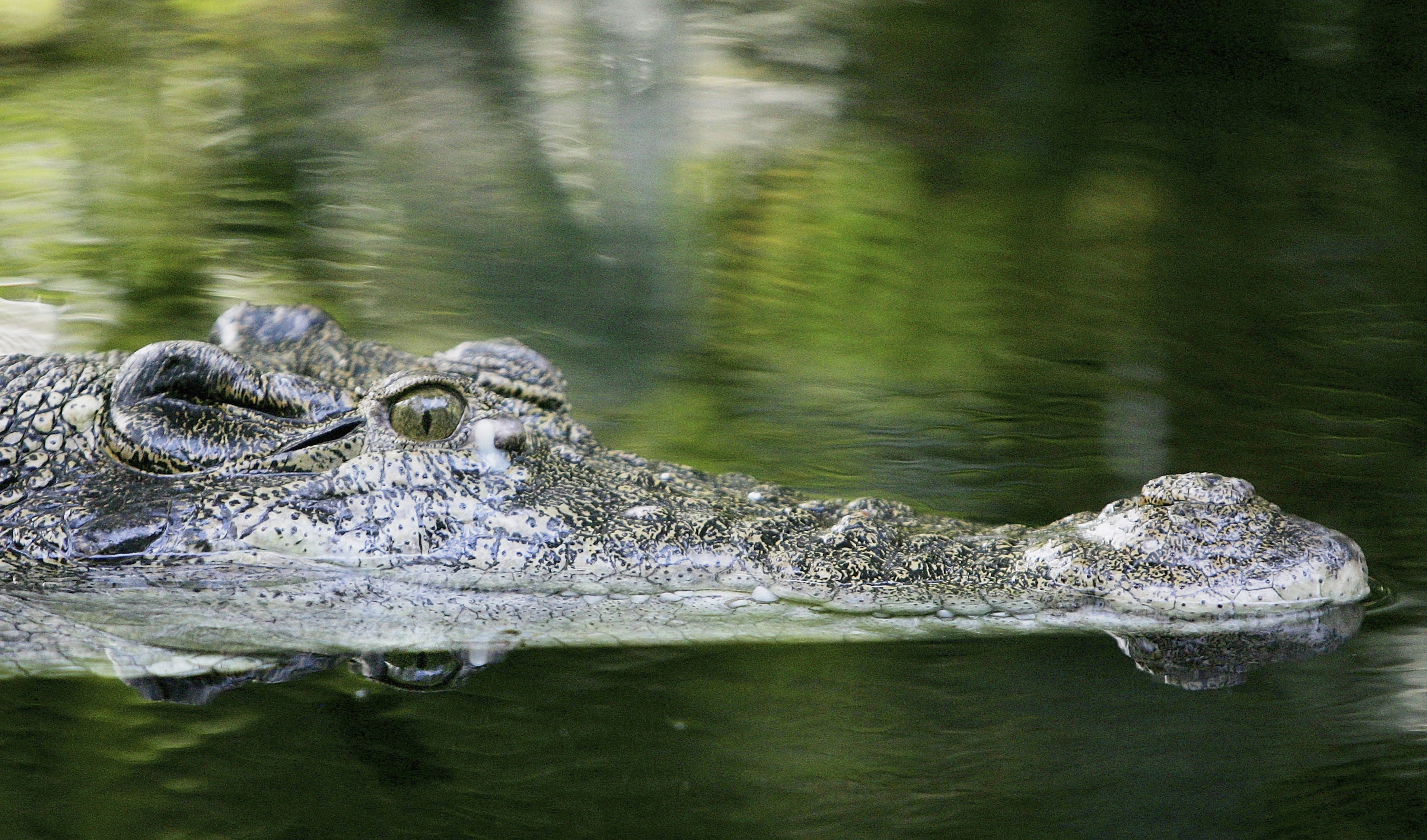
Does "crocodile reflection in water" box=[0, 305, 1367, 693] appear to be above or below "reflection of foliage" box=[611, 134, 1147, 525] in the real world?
above

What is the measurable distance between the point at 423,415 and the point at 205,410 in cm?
49

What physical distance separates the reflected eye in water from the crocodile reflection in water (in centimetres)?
3

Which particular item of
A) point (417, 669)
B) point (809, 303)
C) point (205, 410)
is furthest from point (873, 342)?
point (417, 669)

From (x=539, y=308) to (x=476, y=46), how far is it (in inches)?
140

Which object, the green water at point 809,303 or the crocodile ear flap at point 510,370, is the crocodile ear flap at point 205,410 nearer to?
the crocodile ear flap at point 510,370

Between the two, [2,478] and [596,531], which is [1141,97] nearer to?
[596,531]

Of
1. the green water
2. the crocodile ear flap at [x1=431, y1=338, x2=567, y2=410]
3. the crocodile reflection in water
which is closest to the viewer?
the green water

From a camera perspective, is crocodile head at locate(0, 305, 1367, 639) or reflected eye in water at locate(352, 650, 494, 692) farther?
crocodile head at locate(0, 305, 1367, 639)

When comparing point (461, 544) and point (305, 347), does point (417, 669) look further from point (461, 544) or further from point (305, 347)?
point (305, 347)

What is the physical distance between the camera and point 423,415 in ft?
8.33

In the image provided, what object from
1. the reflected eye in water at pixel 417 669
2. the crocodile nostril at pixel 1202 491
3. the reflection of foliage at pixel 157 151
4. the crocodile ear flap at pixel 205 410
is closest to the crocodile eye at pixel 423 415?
the crocodile ear flap at pixel 205 410

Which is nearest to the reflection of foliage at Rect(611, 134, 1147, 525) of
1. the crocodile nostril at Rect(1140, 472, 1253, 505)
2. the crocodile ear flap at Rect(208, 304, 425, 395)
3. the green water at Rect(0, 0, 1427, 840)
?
the green water at Rect(0, 0, 1427, 840)

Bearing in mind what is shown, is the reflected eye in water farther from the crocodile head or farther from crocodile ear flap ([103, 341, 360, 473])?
crocodile ear flap ([103, 341, 360, 473])

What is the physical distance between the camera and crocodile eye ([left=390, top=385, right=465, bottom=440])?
8.32 ft
